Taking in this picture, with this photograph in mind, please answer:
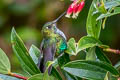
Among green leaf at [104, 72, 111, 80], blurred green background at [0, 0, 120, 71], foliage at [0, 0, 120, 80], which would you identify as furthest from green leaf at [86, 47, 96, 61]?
blurred green background at [0, 0, 120, 71]

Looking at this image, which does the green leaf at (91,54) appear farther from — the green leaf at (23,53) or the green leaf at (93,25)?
the green leaf at (23,53)

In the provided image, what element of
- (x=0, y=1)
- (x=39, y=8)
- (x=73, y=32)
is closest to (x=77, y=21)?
(x=73, y=32)

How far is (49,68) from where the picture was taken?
44.9 inches

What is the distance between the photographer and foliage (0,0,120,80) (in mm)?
1083

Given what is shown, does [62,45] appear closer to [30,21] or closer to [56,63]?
[56,63]

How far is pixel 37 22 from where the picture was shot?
3539 millimetres

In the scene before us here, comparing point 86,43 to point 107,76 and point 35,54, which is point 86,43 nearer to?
point 107,76

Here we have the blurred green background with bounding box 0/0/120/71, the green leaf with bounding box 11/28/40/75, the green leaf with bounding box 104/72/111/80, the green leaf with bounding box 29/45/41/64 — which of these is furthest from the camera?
the blurred green background with bounding box 0/0/120/71

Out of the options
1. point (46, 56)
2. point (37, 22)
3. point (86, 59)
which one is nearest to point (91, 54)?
point (86, 59)

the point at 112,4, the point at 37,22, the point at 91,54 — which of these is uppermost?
the point at 112,4

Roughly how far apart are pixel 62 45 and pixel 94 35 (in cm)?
11

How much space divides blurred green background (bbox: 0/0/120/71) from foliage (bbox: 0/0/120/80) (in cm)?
206

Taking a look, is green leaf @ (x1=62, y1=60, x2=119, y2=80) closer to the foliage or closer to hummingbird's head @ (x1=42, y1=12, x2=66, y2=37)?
the foliage

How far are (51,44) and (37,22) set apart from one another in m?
2.34
